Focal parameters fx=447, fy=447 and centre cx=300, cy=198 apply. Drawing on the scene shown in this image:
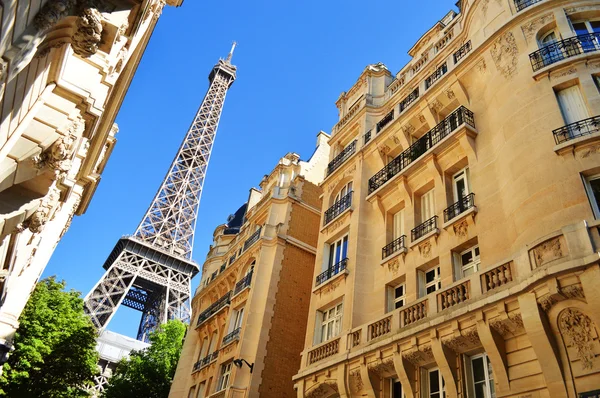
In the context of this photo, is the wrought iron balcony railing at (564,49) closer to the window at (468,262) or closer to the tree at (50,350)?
the window at (468,262)

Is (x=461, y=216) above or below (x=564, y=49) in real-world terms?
below

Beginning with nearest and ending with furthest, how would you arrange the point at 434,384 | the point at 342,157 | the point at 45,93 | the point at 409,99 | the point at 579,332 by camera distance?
the point at 579,332
the point at 45,93
the point at 434,384
the point at 409,99
the point at 342,157

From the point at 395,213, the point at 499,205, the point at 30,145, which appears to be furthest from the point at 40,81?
the point at 395,213

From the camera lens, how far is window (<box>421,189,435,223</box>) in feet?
52.3

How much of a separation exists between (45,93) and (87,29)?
7.56 feet

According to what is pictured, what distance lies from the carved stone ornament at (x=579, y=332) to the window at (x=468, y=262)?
3.74m

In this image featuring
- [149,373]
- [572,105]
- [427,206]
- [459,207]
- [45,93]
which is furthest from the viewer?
[149,373]

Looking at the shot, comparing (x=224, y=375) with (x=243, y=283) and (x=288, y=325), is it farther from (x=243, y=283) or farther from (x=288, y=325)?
(x=243, y=283)

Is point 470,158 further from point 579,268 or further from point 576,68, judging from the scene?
point 579,268

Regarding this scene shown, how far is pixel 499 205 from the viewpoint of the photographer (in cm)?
1287

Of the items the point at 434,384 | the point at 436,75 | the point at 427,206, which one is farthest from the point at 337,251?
the point at 436,75

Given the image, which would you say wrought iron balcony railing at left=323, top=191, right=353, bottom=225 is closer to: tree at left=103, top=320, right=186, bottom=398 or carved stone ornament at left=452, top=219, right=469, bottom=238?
carved stone ornament at left=452, top=219, right=469, bottom=238

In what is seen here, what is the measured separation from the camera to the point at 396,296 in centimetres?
1565

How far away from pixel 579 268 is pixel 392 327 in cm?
568
